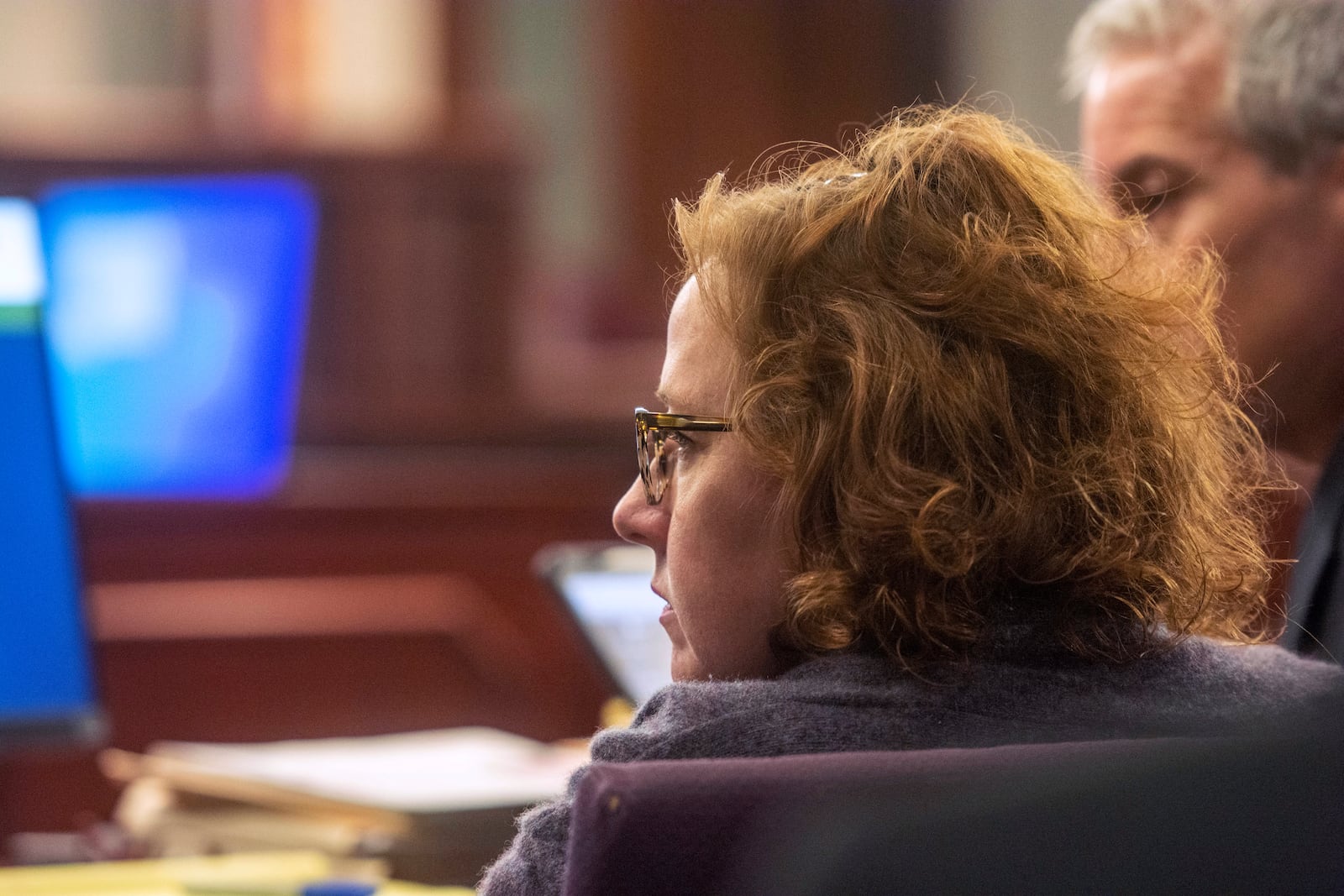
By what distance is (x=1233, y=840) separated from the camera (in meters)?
0.48

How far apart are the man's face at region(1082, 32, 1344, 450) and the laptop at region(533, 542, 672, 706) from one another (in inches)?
26.1

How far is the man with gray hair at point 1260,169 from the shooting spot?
4.75 ft

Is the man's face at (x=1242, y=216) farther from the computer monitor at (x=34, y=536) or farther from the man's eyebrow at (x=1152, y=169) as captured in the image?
the computer monitor at (x=34, y=536)

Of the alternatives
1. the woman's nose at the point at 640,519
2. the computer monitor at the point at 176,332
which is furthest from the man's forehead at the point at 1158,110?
the computer monitor at the point at 176,332

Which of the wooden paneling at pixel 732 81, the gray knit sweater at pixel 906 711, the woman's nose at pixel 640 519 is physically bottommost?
the gray knit sweater at pixel 906 711

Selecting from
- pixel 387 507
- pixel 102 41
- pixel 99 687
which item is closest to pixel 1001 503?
pixel 99 687

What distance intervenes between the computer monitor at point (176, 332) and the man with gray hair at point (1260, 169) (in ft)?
4.58

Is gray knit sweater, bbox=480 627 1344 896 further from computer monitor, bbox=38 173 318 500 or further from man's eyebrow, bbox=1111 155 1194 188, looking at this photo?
computer monitor, bbox=38 173 318 500

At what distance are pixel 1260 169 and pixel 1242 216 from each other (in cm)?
5

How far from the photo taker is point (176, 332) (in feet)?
7.50

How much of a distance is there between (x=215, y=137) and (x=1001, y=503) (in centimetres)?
224

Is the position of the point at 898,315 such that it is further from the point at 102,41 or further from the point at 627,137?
the point at 102,41

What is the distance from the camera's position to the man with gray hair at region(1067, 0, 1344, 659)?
4.75ft

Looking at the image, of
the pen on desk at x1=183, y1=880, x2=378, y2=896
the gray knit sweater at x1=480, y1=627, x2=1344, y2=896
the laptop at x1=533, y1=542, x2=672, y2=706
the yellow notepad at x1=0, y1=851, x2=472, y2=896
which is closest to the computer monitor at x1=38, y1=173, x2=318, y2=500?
the laptop at x1=533, y1=542, x2=672, y2=706
